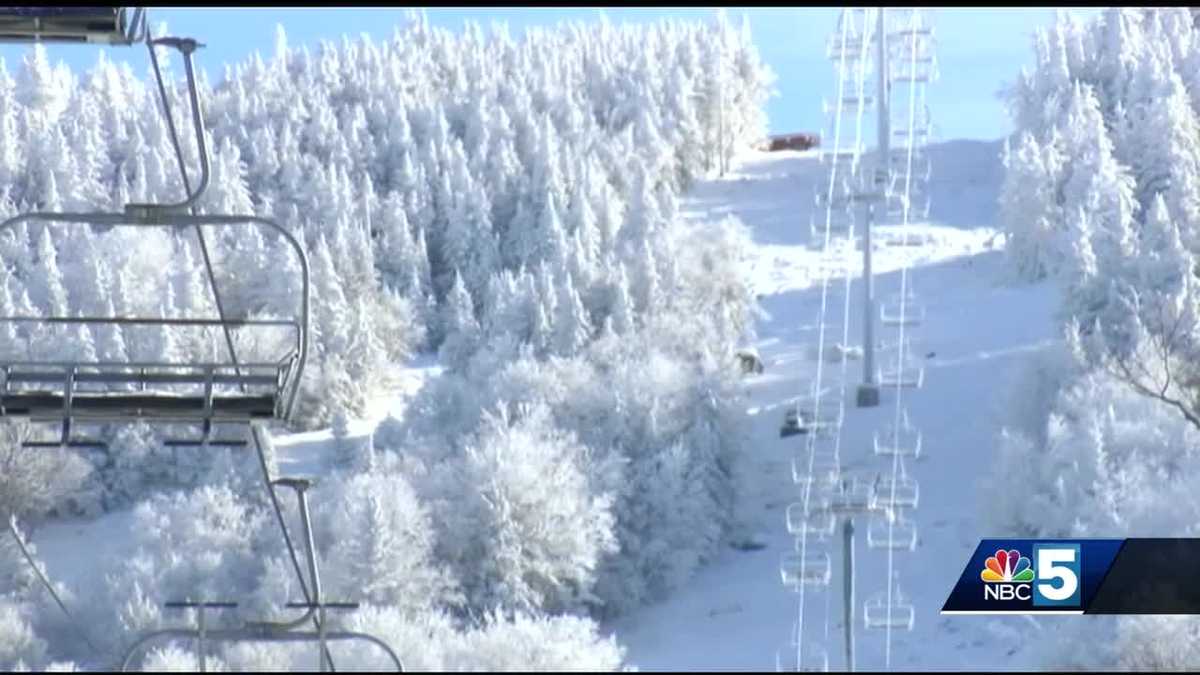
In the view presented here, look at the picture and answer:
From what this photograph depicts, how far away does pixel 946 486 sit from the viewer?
22.4m

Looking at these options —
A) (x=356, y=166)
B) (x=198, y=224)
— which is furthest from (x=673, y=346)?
(x=198, y=224)

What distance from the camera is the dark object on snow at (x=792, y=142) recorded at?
47219mm

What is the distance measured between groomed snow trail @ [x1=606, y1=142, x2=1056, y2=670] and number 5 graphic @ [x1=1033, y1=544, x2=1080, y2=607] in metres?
4.64

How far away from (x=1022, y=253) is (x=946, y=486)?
28.6 ft

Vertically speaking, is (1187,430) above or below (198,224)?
below

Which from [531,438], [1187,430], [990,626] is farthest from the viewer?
[531,438]

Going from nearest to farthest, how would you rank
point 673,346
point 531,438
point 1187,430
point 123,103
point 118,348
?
1. point 1187,430
2. point 531,438
3. point 118,348
4. point 673,346
5. point 123,103

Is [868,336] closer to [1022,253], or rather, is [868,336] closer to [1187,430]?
[1187,430]

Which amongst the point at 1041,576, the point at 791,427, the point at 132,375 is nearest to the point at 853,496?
the point at 791,427

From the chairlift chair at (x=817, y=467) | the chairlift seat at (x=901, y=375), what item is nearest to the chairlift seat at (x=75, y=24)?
the chairlift chair at (x=817, y=467)

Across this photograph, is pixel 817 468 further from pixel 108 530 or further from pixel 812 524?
pixel 108 530

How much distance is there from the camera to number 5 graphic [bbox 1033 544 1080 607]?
10.2 metres

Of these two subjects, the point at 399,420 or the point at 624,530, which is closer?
the point at 624,530

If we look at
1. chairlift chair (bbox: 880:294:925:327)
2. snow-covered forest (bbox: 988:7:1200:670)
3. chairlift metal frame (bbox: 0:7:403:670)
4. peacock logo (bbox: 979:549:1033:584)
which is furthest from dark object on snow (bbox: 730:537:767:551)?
chairlift metal frame (bbox: 0:7:403:670)
